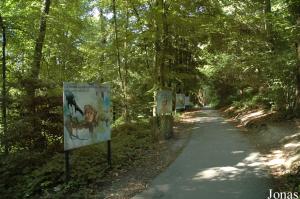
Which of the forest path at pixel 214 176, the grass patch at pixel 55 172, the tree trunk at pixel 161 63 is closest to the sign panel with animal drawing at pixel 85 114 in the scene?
the grass patch at pixel 55 172

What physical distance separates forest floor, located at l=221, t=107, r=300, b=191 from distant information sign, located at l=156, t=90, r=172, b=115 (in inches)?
146

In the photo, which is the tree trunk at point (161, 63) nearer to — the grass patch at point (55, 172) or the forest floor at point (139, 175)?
the forest floor at point (139, 175)

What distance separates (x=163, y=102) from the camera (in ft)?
47.7

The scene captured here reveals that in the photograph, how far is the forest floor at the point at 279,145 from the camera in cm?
724

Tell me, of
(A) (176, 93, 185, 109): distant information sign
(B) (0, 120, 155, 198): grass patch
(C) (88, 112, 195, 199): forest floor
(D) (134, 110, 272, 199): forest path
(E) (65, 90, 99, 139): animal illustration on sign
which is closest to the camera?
(D) (134, 110, 272, 199): forest path

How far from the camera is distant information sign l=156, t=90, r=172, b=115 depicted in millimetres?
14289

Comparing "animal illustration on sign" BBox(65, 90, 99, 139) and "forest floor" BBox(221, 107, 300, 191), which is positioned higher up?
"animal illustration on sign" BBox(65, 90, 99, 139)

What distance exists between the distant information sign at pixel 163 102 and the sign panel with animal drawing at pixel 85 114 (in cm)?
536

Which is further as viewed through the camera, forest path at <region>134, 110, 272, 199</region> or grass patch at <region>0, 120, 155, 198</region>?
grass patch at <region>0, 120, 155, 198</region>

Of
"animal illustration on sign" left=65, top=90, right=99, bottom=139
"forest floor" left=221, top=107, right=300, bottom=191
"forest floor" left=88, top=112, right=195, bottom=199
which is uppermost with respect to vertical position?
"animal illustration on sign" left=65, top=90, right=99, bottom=139

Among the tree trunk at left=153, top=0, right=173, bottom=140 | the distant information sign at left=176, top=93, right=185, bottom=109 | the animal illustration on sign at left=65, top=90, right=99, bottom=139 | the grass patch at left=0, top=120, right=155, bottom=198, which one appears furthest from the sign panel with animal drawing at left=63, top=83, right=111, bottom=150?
the distant information sign at left=176, top=93, right=185, bottom=109

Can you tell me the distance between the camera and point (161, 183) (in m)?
7.48

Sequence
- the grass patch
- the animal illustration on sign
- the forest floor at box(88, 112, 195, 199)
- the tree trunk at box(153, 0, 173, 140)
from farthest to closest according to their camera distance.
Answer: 1. the tree trunk at box(153, 0, 173, 140)
2. the animal illustration on sign
3. the grass patch
4. the forest floor at box(88, 112, 195, 199)

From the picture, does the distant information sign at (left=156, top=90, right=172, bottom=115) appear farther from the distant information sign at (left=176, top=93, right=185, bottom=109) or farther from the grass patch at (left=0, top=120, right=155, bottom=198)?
the distant information sign at (left=176, top=93, right=185, bottom=109)
